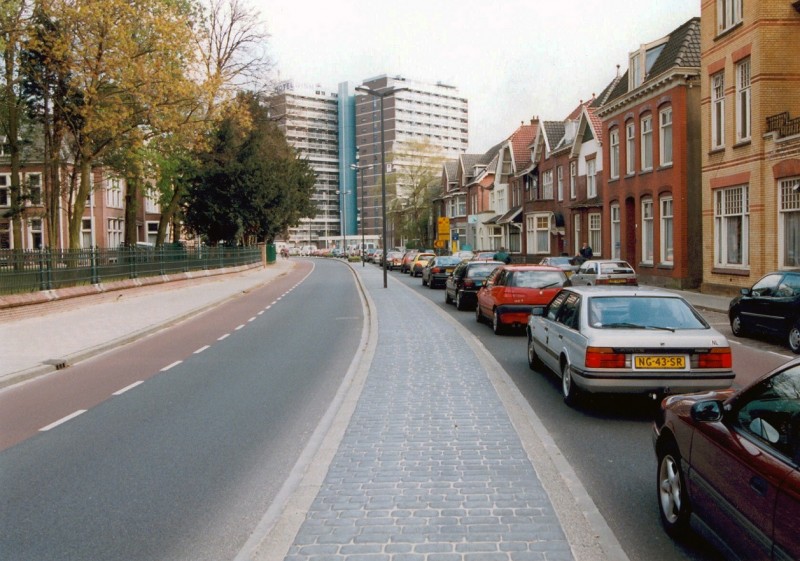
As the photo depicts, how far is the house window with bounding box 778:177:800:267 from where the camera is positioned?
22031 millimetres

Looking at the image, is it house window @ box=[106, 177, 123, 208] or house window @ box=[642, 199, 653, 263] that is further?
house window @ box=[106, 177, 123, 208]

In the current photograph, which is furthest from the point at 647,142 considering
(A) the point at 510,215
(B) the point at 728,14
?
(A) the point at 510,215

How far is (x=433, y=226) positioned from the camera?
8831 cm

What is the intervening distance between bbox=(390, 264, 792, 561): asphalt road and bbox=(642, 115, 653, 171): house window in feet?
70.5

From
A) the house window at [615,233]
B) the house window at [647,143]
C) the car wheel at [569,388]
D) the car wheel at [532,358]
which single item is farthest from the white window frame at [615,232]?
the car wheel at [569,388]

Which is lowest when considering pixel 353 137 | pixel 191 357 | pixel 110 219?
pixel 191 357

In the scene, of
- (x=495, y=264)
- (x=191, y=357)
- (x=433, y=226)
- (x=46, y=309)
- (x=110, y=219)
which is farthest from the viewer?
(x=433, y=226)

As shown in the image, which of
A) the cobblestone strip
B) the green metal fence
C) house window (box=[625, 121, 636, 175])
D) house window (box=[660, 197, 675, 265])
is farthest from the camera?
house window (box=[625, 121, 636, 175])

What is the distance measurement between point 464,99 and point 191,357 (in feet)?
579

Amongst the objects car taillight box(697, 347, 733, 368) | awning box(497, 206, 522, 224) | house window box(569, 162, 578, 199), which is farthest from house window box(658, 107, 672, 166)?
awning box(497, 206, 522, 224)

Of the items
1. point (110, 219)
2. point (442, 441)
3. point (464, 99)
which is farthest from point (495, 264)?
point (464, 99)

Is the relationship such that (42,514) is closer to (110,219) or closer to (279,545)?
(279,545)

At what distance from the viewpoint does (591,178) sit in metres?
44.4

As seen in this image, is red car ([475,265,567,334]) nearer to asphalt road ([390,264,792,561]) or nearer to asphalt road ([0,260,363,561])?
asphalt road ([390,264,792,561])
